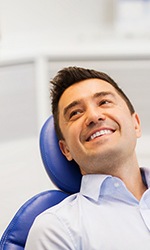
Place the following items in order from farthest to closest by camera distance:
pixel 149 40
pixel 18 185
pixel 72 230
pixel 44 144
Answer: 1. pixel 149 40
2. pixel 18 185
3. pixel 44 144
4. pixel 72 230

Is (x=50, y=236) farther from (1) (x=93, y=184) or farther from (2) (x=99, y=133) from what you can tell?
(2) (x=99, y=133)

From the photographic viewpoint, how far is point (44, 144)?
4.56 feet

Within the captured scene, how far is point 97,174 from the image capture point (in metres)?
1.30

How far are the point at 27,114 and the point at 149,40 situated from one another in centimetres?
85

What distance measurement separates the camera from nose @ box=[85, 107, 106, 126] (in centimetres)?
129

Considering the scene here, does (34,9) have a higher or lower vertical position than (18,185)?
higher

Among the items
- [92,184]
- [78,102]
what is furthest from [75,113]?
[92,184]

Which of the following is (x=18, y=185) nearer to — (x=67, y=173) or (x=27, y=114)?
(x=27, y=114)

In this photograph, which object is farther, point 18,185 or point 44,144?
point 18,185

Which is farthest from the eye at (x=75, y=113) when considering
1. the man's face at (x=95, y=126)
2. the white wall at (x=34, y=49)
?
the white wall at (x=34, y=49)

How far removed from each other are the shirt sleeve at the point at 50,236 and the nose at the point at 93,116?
12.6 inches

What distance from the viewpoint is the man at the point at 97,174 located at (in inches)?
44.0

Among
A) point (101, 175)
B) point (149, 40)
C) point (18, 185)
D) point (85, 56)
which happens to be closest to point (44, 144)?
point (101, 175)

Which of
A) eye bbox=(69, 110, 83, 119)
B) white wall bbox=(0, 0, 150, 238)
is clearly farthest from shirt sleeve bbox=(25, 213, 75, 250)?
white wall bbox=(0, 0, 150, 238)
